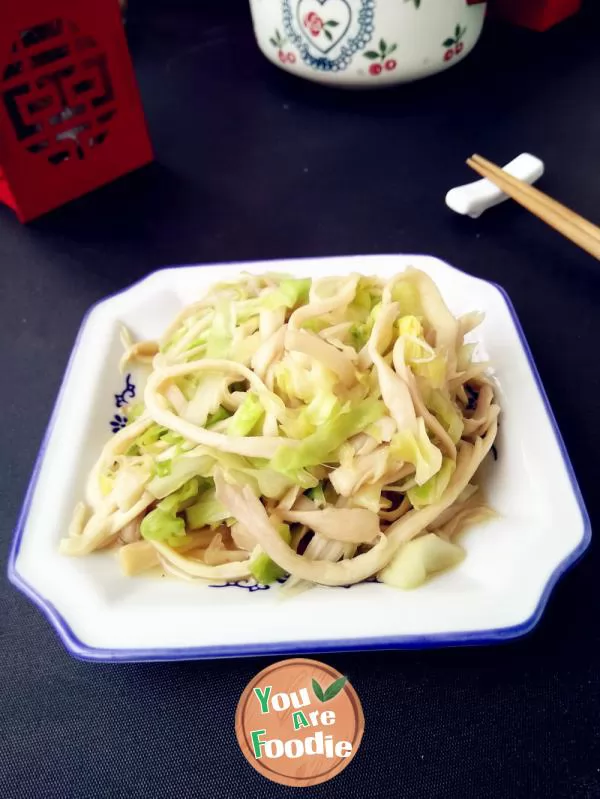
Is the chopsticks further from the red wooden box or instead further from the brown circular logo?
the red wooden box

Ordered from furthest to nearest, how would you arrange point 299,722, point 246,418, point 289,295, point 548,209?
1. point 548,209
2. point 289,295
3. point 246,418
4. point 299,722

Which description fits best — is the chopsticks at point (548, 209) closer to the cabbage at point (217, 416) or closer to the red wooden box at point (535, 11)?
the cabbage at point (217, 416)

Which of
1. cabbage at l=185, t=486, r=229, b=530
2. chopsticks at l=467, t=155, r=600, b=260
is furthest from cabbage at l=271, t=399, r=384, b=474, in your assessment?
chopsticks at l=467, t=155, r=600, b=260

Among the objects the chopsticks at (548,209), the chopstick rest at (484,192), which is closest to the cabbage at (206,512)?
the chopsticks at (548,209)

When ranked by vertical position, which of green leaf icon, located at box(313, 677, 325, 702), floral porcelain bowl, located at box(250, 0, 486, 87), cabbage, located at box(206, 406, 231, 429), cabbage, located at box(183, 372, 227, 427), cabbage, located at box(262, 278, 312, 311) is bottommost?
green leaf icon, located at box(313, 677, 325, 702)

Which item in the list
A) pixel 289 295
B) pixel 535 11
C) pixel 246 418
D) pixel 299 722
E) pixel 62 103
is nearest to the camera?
pixel 299 722

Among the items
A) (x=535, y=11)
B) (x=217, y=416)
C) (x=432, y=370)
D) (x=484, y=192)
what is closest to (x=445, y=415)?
(x=432, y=370)

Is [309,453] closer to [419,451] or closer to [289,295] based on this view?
[419,451]
